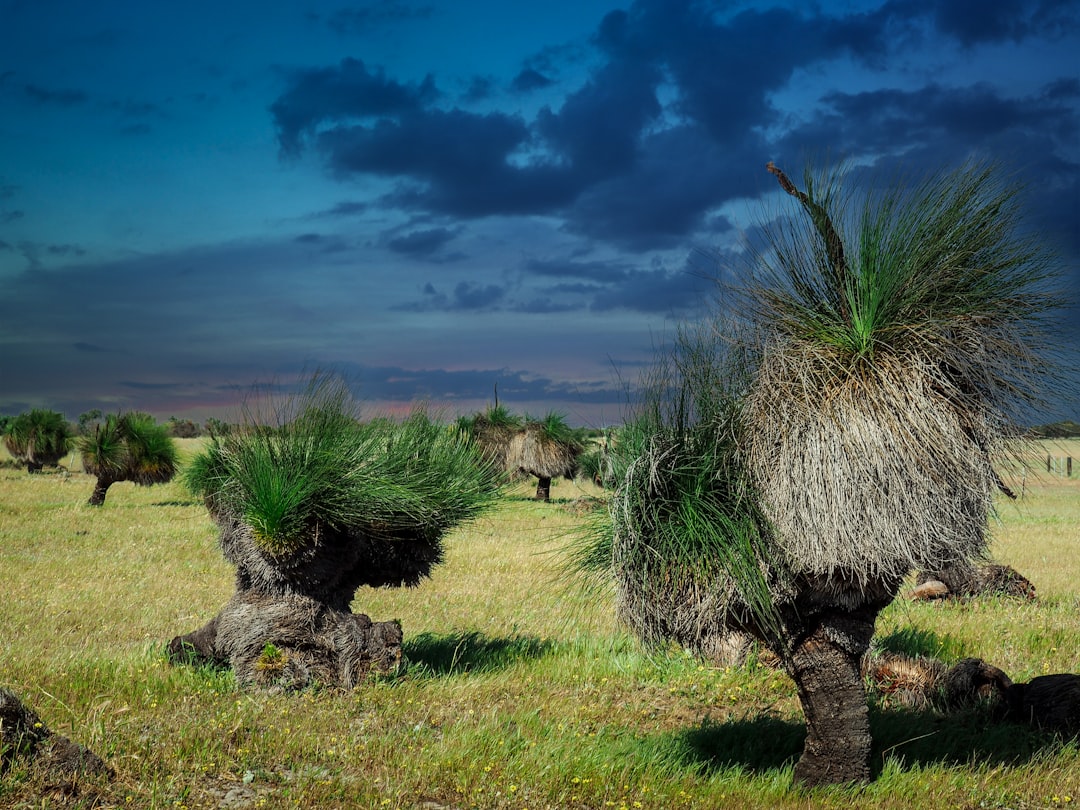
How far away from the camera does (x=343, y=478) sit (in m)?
10.2

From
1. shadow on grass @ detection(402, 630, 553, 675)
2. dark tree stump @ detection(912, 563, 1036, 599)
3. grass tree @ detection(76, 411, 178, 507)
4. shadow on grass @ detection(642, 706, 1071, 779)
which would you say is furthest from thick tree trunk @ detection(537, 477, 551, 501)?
shadow on grass @ detection(642, 706, 1071, 779)

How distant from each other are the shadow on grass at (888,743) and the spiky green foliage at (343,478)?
3899 mm

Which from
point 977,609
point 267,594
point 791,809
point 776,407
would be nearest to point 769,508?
point 776,407

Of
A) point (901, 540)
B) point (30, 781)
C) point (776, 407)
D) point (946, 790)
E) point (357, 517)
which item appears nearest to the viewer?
point (30, 781)

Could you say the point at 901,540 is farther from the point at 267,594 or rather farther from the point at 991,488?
the point at 267,594

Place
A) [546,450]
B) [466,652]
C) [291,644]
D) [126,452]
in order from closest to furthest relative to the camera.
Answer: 1. [291,644]
2. [466,652]
3. [126,452]
4. [546,450]

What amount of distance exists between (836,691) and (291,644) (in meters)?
5.98

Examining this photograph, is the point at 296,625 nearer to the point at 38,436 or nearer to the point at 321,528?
the point at 321,528

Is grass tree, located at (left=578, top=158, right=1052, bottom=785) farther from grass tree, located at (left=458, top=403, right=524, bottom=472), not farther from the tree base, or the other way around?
grass tree, located at (left=458, top=403, right=524, bottom=472)

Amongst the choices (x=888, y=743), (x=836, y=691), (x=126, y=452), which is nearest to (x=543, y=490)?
(x=126, y=452)

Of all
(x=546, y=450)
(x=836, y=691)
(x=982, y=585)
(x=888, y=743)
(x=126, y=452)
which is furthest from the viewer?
(x=546, y=450)

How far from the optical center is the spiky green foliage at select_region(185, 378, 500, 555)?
1002cm

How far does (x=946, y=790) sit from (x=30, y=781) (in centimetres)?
706

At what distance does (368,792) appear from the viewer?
6.48 m
